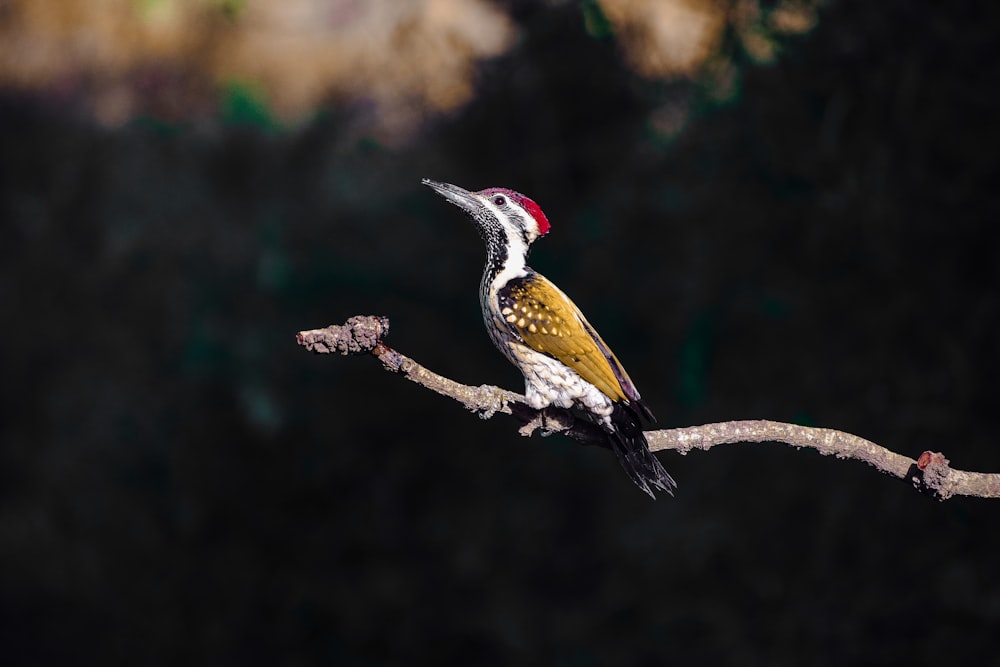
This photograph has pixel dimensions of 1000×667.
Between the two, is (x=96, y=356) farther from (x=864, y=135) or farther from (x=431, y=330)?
(x=864, y=135)

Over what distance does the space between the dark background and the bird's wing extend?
3290mm

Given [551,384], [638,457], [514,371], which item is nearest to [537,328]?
[551,384]

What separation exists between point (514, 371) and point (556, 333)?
4.33m

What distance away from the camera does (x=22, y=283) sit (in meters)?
8.69

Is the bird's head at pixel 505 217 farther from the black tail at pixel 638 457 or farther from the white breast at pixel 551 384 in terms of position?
the black tail at pixel 638 457

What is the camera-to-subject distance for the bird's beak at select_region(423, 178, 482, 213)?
9.27ft

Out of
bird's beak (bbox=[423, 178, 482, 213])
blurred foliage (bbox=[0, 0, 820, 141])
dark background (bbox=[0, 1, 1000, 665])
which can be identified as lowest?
bird's beak (bbox=[423, 178, 482, 213])

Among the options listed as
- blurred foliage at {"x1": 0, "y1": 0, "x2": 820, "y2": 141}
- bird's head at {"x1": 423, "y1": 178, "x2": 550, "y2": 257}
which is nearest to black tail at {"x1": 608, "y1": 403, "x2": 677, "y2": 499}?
bird's head at {"x1": 423, "y1": 178, "x2": 550, "y2": 257}

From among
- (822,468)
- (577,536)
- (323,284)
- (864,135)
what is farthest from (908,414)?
(323,284)

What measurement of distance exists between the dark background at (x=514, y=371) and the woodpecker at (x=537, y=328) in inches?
130

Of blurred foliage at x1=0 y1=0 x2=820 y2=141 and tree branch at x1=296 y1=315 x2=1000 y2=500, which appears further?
blurred foliage at x1=0 y1=0 x2=820 y2=141

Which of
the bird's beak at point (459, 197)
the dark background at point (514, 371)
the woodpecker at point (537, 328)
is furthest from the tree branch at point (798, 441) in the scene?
the dark background at point (514, 371)

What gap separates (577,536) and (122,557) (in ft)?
11.5

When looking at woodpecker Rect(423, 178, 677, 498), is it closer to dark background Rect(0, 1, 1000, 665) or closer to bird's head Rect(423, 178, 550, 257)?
bird's head Rect(423, 178, 550, 257)
